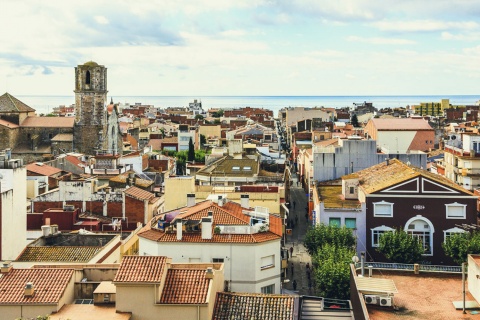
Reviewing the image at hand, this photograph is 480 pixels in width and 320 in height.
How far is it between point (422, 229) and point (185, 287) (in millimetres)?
18760

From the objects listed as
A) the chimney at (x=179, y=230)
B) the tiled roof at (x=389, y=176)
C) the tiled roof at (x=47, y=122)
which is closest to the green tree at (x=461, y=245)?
the tiled roof at (x=389, y=176)

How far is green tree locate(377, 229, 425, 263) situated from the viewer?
97.0 feet

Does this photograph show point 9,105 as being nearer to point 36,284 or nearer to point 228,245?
point 228,245

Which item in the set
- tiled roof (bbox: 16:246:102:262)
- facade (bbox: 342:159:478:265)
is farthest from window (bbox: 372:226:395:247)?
tiled roof (bbox: 16:246:102:262)

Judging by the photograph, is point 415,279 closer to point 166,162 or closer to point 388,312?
point 388,312

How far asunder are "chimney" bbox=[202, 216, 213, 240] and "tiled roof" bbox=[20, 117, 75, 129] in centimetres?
5462

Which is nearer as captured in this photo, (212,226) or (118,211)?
(212,226)

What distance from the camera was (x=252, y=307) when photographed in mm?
17625

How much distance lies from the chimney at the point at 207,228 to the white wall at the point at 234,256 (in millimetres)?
302

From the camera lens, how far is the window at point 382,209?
3253 centimetres

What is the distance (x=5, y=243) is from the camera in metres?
27.6

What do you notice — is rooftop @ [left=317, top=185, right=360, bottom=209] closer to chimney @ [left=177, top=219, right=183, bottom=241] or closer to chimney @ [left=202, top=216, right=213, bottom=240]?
chimney @ [left=202, top=216, right=213, bottom=240]

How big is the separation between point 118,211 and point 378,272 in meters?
19.1

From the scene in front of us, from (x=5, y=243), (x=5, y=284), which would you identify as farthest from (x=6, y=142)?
(x=5, y=284)
